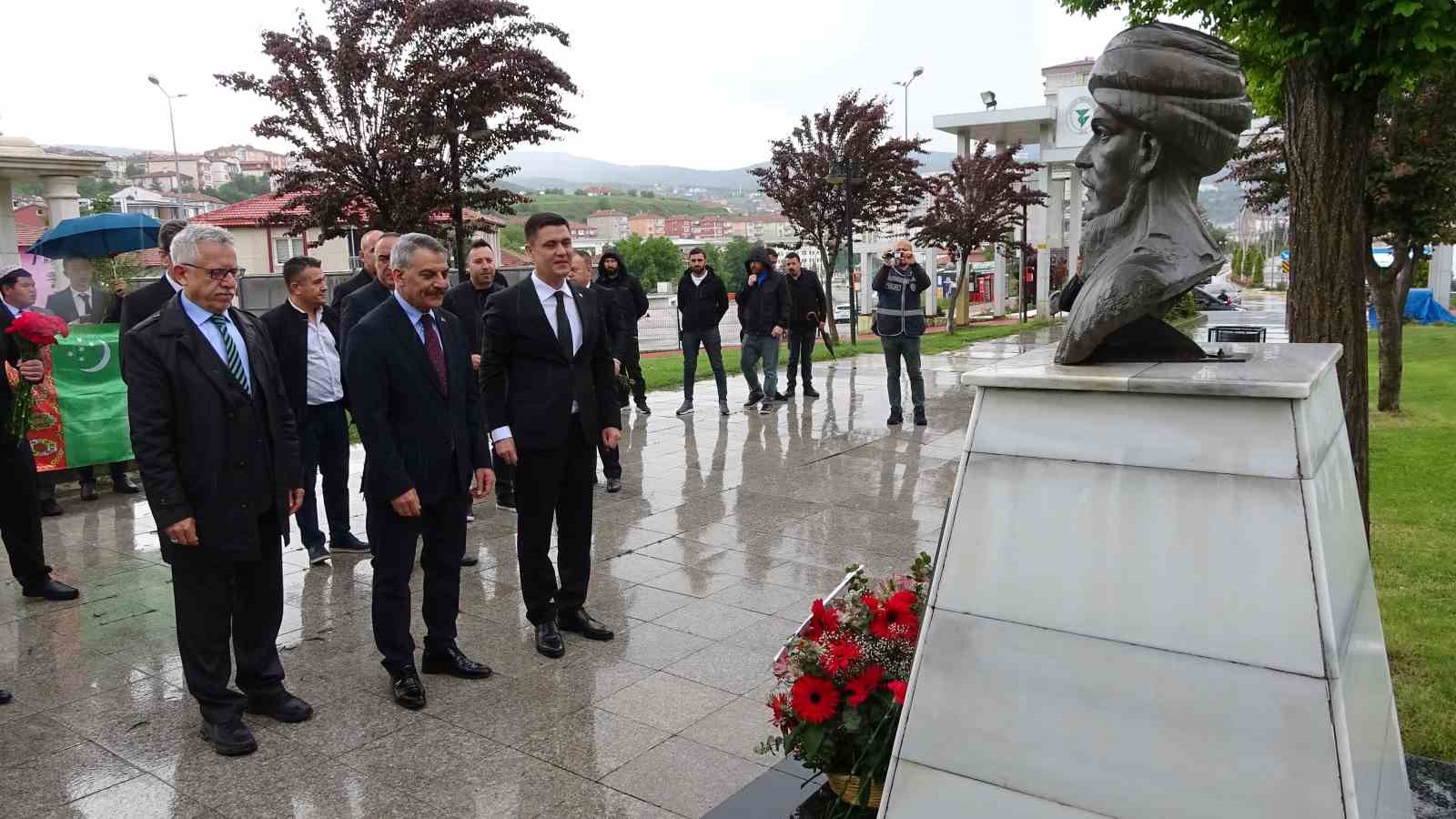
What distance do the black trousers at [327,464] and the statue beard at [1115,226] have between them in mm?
4707

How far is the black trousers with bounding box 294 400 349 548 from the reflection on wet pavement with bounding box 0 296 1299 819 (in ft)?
0.87

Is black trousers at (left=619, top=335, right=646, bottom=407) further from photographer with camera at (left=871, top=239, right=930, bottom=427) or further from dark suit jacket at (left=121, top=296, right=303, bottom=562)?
dark suit jacket at (left=121, top=296, right=303, bottom=562)

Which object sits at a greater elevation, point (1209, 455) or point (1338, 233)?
point (1338, 233)

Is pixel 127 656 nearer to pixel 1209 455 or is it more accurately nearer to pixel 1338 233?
pixel 1209 455

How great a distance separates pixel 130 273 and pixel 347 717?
30.1m

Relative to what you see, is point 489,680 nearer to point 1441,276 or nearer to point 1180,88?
point 1180,88

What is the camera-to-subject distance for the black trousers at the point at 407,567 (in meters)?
4.14

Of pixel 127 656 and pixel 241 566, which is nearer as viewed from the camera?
pixel 241 566

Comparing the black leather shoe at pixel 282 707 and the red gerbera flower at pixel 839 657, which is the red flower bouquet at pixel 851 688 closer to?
the red gerbera flower at pixel 839 657

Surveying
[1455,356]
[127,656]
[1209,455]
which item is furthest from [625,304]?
[1455,356]

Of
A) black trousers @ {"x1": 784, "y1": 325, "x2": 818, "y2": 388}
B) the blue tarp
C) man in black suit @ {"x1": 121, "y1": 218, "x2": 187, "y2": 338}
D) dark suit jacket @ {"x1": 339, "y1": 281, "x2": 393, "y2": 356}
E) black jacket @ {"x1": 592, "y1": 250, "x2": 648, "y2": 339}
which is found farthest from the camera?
the blue tarp

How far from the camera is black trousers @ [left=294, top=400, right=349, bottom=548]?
6242 mm

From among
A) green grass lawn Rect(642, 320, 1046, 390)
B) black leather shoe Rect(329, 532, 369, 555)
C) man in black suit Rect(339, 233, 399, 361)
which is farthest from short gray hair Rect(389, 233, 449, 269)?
green grass lawn Rect(642, 320, 1046, 390)

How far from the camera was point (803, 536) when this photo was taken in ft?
21.5
